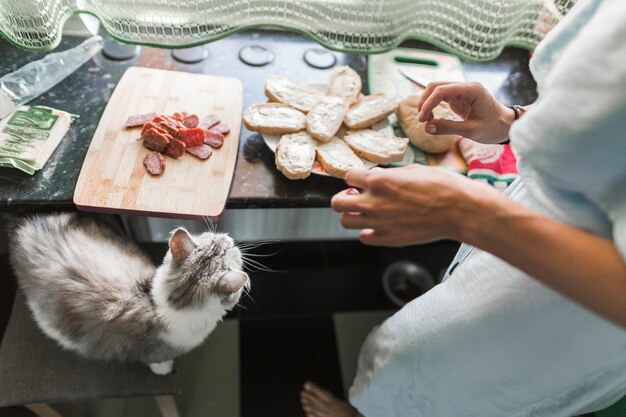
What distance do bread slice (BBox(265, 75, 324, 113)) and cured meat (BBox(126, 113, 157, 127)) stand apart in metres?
0.31

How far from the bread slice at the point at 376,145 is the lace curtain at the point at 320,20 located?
0.26 m

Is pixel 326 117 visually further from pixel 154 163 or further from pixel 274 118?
pixel 154 163

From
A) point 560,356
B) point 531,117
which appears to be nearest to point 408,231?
point 531,117

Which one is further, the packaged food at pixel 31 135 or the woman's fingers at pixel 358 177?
the packaged food at pixel 31 135

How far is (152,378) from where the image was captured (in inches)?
40.6

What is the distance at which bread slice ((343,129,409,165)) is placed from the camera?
1.07 m

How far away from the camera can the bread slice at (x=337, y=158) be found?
Answer: 103 centimetres

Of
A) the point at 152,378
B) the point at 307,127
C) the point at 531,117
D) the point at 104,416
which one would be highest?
the point at 531,117

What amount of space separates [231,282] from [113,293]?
1.08ft

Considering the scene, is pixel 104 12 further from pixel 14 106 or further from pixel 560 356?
pixel 560 356

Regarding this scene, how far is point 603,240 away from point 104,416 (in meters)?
1.29

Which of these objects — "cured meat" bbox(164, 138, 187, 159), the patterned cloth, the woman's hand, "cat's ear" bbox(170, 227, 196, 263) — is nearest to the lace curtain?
"cured meat" bbox(164, 138, 187, 159)

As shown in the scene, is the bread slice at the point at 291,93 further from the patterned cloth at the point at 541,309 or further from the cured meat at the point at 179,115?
the patterned cloth at the point at 541,309

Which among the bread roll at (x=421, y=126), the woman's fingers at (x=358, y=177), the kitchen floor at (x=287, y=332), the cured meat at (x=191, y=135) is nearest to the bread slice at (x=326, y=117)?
the bread roll at (x=421, y=126)
